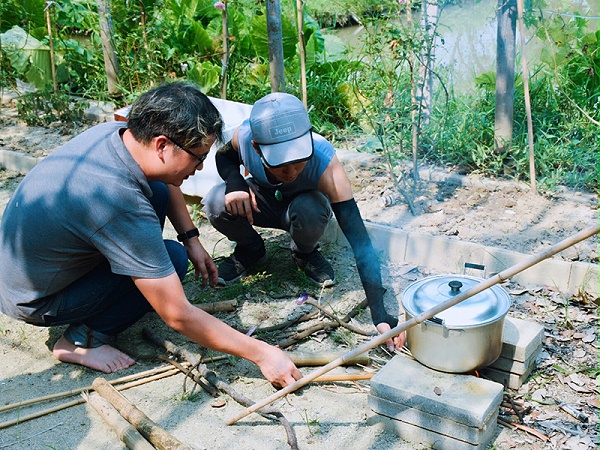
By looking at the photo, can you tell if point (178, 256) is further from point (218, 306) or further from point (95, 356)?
point (95, 356)

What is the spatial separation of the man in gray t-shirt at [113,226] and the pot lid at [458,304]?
24.2 inches

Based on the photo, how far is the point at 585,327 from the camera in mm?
3520

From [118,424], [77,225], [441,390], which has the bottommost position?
[118,424]

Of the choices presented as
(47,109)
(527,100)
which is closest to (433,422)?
(527,100)

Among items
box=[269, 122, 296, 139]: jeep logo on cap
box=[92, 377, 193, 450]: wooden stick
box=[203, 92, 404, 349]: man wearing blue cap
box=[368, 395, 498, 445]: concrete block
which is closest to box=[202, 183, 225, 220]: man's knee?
box=[203, 92, 404, 349]: man wearing blue cap

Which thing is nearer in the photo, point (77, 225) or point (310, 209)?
point (77, 225)

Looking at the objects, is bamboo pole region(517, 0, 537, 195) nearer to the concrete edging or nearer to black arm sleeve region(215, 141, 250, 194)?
the concrete edging

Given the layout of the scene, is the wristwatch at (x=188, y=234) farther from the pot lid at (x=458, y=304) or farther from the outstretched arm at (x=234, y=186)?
the pot lid at (x=458, y=304)

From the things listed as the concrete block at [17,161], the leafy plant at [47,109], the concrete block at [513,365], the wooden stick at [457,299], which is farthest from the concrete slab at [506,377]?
the leafy plant at [47,109]

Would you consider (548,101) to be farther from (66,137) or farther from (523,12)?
(66,137)

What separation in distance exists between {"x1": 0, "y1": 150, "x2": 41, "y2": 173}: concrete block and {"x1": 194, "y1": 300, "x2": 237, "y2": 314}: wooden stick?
3078 mm

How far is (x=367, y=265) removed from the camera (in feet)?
10.7

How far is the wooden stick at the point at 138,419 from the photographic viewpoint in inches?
105

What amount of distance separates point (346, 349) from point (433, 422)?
850 mm
